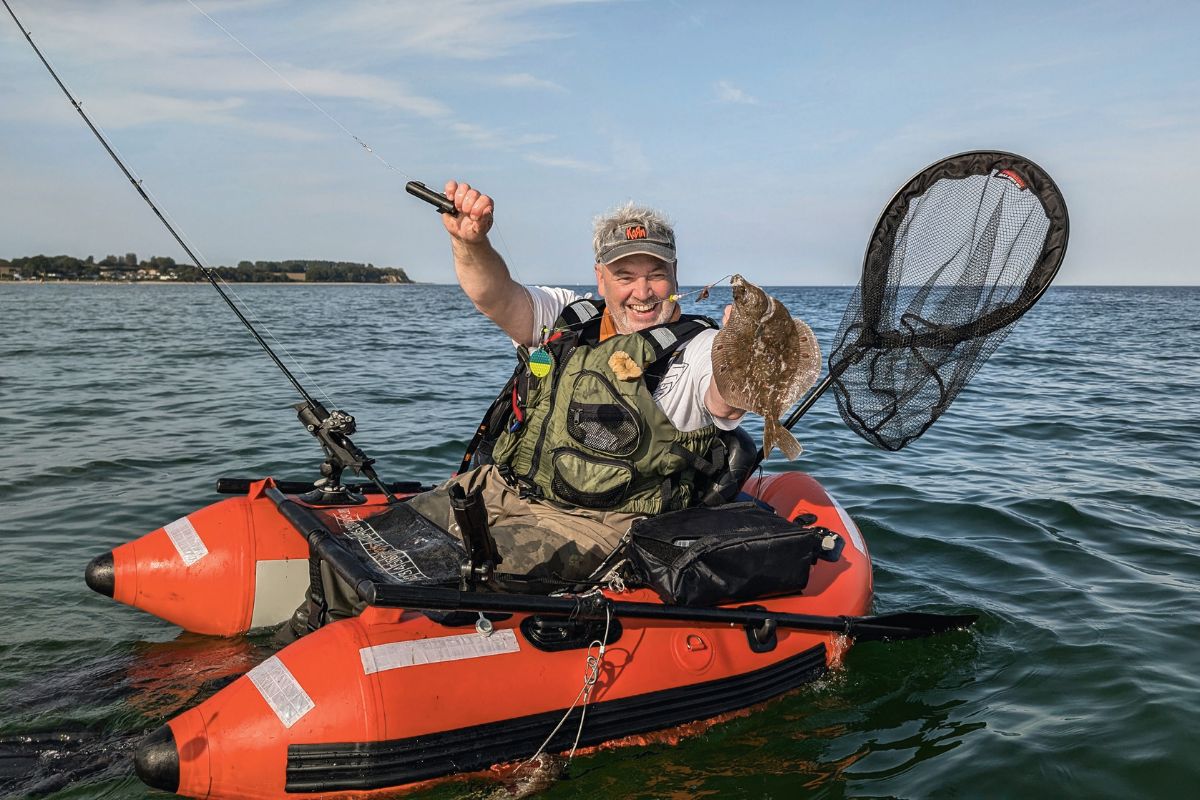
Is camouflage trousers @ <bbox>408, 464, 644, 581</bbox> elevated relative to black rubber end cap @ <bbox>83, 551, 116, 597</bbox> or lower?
elevated

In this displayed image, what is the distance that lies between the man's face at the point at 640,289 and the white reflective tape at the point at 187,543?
253 centimetres

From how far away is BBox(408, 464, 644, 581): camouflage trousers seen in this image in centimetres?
403

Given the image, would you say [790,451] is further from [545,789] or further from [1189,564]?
[1189,564]

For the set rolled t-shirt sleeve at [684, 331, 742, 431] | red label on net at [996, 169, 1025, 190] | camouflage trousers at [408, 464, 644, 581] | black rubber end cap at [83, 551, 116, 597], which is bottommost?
black rubber end cap at [83, 551, 116, 597]

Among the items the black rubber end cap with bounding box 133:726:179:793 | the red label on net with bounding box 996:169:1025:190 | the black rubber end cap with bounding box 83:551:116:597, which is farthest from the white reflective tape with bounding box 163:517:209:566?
the red label on net with bounding box 996:169:1025:190

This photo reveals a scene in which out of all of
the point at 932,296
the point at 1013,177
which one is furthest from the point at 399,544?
the point at 1013,177

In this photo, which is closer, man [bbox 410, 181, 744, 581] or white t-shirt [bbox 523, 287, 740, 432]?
white t-shirt [bbox 523, 287, 740, 432]

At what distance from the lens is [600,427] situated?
159 inches

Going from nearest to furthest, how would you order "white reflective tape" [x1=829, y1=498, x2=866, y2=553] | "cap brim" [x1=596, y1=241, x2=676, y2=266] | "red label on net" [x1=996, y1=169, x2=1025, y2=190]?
"cap brim" [x1=596, y1=241, x2=676, y2=266] → "red label on net" [x1=996, y1=169, x2=1025, y2=190] → "white reflective tape" [x1=829, y1=498, x2=866, y2=553]

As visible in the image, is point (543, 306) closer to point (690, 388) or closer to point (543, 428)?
point (543, 428)

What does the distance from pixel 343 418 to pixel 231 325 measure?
24494 millimetres

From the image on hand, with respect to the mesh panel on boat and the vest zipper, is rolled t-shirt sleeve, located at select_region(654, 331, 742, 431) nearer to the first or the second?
the vest zipper

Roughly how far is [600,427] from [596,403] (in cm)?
11

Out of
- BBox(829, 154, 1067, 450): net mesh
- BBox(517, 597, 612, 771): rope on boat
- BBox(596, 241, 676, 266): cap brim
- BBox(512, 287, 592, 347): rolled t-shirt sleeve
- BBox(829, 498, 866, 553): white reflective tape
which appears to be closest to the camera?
BBox(517, 597, 612, 771): rope on boat
